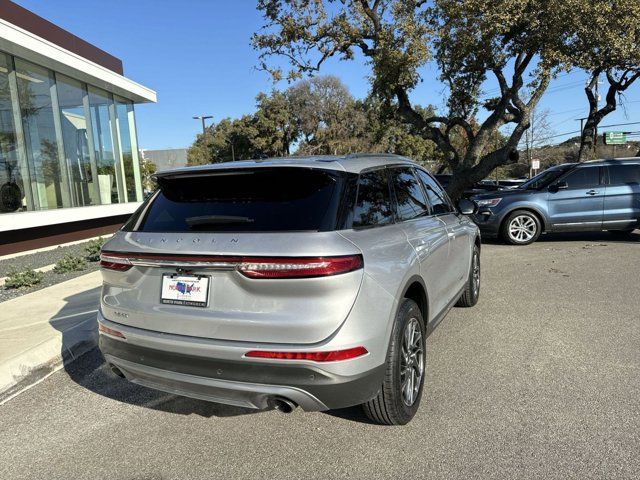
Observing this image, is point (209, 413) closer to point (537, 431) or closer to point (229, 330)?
point (229, 330)

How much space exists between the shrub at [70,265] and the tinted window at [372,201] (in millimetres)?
7264

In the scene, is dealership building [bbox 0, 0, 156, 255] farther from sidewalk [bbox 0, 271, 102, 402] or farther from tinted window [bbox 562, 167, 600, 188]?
tinted window [bbox 562, 167, 600, 188]

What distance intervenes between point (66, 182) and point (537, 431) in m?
13.0

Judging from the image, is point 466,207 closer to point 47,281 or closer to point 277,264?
point 277,264

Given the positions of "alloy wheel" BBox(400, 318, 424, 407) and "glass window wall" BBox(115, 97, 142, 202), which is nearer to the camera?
"alloy wheel" BBox(400, 318, 424, 407)

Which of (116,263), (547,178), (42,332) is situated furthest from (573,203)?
(42,332)

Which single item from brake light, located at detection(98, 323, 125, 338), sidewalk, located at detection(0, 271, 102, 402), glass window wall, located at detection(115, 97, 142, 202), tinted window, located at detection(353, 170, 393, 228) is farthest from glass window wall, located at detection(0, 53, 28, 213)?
tinted window, located at detection(353, 170, 393, 228)

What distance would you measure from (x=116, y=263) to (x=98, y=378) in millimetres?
1693

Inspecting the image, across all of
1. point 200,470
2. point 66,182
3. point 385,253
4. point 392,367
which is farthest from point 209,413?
point 66,182

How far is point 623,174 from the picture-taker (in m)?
9.82

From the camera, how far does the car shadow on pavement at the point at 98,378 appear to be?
11.3ft

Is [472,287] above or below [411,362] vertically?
below

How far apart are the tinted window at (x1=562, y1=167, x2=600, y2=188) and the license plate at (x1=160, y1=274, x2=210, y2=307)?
9.57 meters

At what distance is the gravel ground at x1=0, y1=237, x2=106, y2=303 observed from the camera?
728cm
